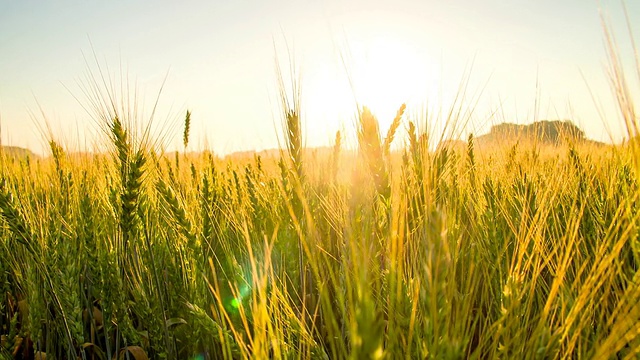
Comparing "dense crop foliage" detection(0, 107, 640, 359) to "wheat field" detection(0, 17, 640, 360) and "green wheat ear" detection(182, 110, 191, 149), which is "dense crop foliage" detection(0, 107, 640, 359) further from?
"green wheat ear" detection(182, 110, 191, 149)

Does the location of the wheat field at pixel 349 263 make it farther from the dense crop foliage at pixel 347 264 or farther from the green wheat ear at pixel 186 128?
the green wheat ear at pixel 186 128

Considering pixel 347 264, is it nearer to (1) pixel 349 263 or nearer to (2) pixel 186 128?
(1) pixel 349 263

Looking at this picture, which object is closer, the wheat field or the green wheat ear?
the wheat field

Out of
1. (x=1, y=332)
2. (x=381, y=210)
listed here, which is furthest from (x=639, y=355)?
(x=1, y=332)

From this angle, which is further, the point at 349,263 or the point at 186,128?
the point at 186,128

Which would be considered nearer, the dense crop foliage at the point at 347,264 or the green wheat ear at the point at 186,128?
the dense crop foliage at the point at 347,264

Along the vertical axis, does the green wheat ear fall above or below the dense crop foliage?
above

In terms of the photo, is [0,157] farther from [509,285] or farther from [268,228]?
[509,285]

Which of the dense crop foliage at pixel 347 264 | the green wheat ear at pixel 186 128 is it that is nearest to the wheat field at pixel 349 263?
the dense crop foliage at pixel 347 264

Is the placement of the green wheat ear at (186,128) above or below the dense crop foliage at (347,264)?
above

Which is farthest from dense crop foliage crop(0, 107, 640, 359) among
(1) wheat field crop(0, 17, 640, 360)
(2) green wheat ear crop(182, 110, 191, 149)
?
(2) green wheat ear crop(182, 110, 191, 149)

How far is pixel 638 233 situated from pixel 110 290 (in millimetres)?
1769

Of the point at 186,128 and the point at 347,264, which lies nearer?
the point at 347,264

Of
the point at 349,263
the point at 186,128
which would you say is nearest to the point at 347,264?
the point at 349,263
